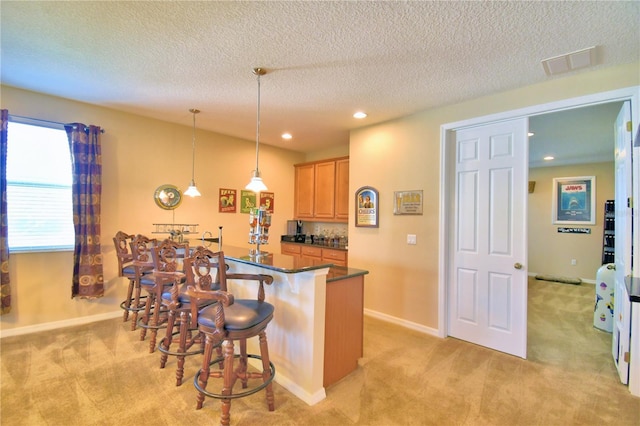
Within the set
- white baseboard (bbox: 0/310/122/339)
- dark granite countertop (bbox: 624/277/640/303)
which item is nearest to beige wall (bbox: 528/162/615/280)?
dark granite countertop (bbox: 624/277/640/303)

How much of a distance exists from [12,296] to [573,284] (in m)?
9.11

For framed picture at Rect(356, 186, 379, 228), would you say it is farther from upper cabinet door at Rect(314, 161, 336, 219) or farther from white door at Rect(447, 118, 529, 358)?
white door at Rect(447, 118, 529, 358)

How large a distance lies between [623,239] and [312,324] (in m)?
2.76

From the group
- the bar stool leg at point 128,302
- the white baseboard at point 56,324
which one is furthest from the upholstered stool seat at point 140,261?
the white baseboard at point 56,324

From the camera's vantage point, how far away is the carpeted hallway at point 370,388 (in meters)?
1.97

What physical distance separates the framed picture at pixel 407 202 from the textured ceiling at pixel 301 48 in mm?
1059

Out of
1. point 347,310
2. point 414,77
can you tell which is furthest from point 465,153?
point 347,310

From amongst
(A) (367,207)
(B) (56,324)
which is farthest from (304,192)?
(B) (56,324)

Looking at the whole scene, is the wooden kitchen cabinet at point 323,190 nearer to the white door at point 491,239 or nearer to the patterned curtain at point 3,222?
the white door at point 491,239

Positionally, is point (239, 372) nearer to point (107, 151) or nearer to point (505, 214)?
point (505, 214)

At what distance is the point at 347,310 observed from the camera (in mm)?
2504

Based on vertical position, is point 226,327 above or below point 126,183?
below

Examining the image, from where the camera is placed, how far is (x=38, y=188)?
133 inches

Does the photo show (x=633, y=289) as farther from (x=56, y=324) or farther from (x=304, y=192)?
(x=56, y=324)
